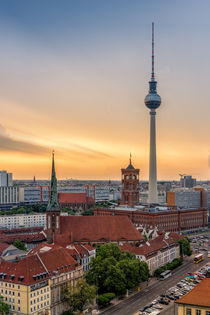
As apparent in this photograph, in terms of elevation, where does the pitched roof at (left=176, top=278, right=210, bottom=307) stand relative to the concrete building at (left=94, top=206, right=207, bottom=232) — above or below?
below

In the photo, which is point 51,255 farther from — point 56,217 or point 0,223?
point 0,223

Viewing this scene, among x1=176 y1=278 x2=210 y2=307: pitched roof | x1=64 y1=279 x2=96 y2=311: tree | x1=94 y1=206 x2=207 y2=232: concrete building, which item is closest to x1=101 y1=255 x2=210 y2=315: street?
x1=64 y1=279 x2=96 y2=311: tree

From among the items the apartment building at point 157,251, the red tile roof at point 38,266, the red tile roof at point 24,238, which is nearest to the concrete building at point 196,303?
the red tile roof at point 38,266

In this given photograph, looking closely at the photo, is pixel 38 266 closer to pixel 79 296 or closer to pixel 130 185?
pixel 79 296

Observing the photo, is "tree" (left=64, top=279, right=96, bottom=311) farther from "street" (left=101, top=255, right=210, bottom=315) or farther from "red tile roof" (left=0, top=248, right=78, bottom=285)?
"red tile roof" (left=0, top=248, right=78, bottom=285)

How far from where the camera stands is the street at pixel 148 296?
254ft

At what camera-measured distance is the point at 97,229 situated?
123m

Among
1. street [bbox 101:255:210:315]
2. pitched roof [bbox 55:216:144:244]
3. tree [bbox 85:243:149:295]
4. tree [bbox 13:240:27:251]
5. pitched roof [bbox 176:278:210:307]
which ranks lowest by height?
street [bbox 101:255:210:315]

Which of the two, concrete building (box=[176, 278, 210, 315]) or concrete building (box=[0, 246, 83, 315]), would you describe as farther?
concrete building (box=[0, 246, 83, 315])

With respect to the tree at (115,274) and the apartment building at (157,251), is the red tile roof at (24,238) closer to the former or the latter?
the apartment building at (157,251)

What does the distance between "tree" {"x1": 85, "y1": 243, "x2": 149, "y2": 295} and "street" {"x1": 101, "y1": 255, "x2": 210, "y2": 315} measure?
278cm

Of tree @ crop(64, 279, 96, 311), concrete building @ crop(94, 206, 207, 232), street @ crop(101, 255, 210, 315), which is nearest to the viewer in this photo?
tree @ crop(64, 279, 96, 311)

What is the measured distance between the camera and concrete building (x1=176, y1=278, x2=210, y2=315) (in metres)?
51.5

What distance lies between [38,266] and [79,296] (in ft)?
31.5
